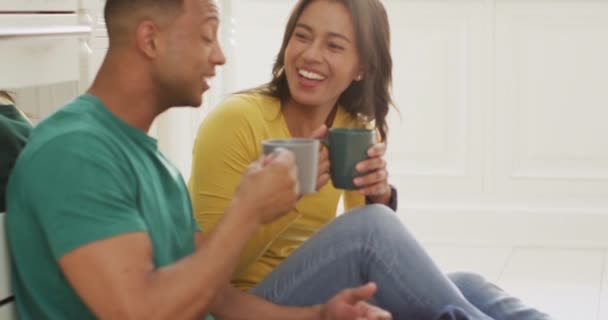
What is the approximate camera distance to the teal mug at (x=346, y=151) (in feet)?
6.00

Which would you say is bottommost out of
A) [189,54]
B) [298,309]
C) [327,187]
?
[298,309]

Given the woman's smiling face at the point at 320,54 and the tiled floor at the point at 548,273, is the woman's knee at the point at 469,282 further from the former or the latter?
the tiled floor at the point at 548,273

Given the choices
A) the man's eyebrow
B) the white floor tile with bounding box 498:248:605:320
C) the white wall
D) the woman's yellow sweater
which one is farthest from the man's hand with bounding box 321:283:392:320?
the white wall

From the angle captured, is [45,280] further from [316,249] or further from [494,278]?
[494,278]

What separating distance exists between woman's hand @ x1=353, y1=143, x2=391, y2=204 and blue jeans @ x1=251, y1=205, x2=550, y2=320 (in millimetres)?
39

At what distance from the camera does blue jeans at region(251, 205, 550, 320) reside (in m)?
1.90

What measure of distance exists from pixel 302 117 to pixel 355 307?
55cm

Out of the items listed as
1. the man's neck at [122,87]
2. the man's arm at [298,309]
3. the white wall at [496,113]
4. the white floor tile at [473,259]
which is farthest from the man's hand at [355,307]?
the white wall at [496,113]

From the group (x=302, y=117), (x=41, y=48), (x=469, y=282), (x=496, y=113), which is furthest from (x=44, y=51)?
(x=496, y=113)

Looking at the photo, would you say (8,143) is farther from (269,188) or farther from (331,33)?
(331,33)

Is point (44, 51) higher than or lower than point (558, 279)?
higher

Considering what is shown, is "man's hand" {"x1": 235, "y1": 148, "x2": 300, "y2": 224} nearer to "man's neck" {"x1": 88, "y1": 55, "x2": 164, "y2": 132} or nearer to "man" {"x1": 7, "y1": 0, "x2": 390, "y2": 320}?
"man" {"x1": 7, "y1": 0, "x2": 390, "y2": 320}

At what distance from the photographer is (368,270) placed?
6.29ft

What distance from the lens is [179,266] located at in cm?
133
